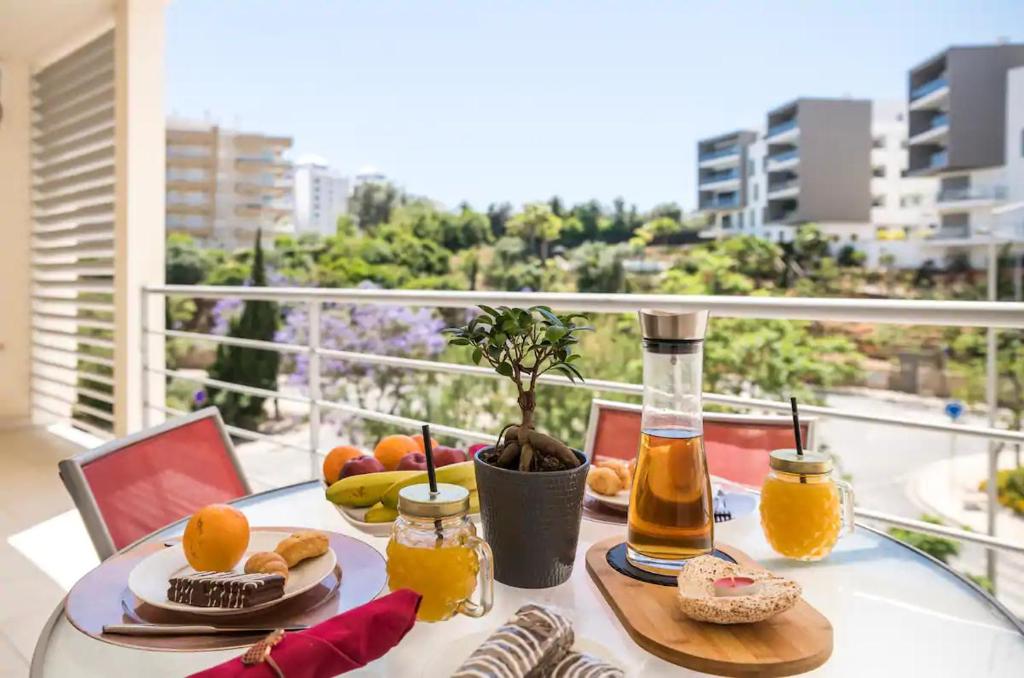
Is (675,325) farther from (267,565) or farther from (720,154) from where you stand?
(720,154)

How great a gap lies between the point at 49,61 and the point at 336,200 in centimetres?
1092

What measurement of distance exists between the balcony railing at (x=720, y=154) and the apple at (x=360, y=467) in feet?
62.7

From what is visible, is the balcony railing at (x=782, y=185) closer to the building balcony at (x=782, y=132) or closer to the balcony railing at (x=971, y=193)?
the building balcony at (x=782, y=132)

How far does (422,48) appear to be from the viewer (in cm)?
1941

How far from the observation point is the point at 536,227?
14.9 m

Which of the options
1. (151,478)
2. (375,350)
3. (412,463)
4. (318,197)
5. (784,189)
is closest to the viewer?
(412,463)

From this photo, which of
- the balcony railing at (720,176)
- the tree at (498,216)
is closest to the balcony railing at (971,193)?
the balcony railing at (720,176)

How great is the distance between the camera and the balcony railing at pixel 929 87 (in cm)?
1759

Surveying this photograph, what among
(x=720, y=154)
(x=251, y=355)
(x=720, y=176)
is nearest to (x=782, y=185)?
(x=720, y=154)

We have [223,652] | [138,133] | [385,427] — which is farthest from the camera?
[385,427]

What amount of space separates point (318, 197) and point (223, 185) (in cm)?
180

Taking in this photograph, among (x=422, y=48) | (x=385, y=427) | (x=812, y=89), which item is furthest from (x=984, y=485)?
(x=422, y=48)

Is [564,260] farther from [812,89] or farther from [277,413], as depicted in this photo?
[812,89]

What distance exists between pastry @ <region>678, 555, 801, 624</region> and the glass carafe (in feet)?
0.20
